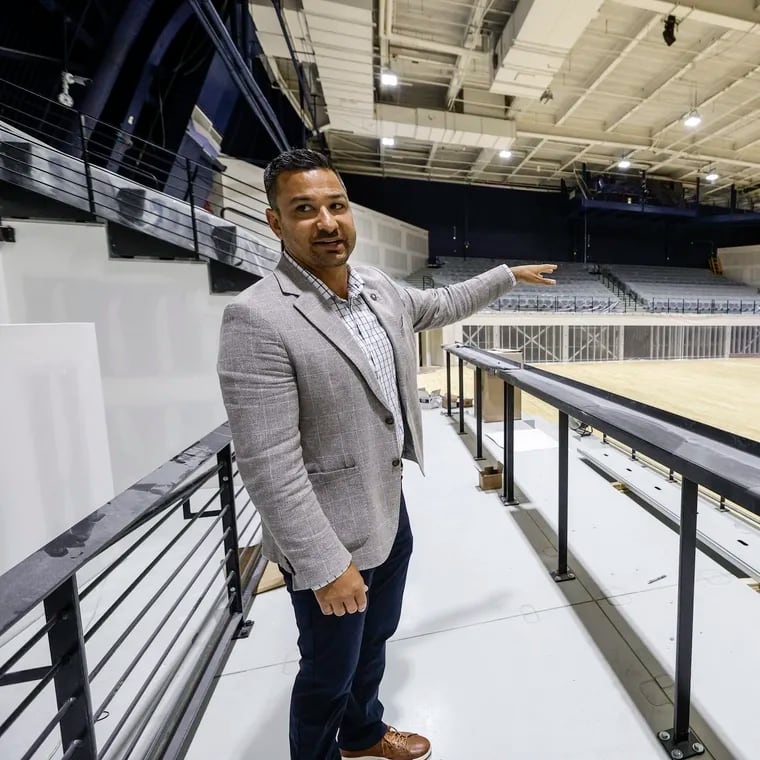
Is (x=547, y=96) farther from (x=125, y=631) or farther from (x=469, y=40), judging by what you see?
(x=125, y=631)

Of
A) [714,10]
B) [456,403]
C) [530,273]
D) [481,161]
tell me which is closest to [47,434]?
[530,273]

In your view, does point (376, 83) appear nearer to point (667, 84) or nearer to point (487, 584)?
point (667, 84)

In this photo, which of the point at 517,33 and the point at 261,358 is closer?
the point at 261,358

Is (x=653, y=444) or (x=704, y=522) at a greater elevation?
(x=653, y=444)

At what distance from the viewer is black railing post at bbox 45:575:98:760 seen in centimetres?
68

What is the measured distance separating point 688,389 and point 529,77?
16.1 feet

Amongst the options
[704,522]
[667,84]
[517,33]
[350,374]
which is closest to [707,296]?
[667,84]

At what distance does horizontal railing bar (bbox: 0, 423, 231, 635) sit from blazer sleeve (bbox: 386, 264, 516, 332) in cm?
70

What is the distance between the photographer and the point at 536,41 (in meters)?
5.12

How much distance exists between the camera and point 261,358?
681mm

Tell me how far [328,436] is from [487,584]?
1.22m

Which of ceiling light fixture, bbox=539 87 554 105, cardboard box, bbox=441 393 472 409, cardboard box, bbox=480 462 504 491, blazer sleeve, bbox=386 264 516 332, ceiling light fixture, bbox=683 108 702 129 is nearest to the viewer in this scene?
blazer sleeve, bbox=386 264 516 332

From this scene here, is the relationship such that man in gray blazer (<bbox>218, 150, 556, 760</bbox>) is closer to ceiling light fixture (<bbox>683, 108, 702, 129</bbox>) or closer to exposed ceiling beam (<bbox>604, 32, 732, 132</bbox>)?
exposed ceiling beam (<bbox>604, 32, 732, 132</bbox>)

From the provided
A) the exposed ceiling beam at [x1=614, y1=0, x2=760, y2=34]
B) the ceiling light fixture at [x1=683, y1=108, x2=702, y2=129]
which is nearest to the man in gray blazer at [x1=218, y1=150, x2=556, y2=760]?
the exposed ceiling beam at [x1=614, y1=0, x2=760, y2=34]
